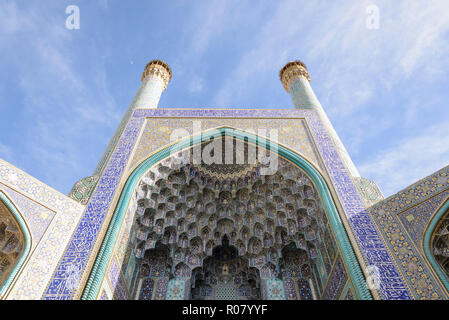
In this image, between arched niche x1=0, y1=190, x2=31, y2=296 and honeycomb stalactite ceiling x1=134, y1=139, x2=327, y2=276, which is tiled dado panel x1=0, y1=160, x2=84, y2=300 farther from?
honeycomb stalactite ceiling x1=134, y1=139, x2=327, y2=276

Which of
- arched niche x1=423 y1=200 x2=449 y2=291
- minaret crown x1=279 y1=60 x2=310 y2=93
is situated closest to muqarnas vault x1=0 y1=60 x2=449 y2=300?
arched niche x1=423 y1=200 x2=449 y2=291

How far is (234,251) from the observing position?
257 inches

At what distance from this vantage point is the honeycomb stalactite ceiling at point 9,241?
412cm

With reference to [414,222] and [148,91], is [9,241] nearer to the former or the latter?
[148,91]

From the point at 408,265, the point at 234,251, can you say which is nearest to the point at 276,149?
the point at 234,251

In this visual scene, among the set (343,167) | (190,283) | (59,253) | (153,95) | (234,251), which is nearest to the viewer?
(59,253)

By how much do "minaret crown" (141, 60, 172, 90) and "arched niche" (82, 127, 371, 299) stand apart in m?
3.81

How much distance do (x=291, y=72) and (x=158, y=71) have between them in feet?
12.7

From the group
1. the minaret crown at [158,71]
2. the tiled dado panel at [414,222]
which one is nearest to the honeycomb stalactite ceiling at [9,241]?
the tiled dado panel at [414,222]

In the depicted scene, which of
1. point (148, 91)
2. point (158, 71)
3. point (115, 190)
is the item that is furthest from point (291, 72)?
point (115, 190)

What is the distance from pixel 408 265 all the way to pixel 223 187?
3693 mm

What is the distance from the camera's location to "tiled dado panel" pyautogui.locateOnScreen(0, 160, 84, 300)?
12.2 ft

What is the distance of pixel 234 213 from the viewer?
6.50 metres

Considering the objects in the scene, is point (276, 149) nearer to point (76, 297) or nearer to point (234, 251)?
point (234, 251)
